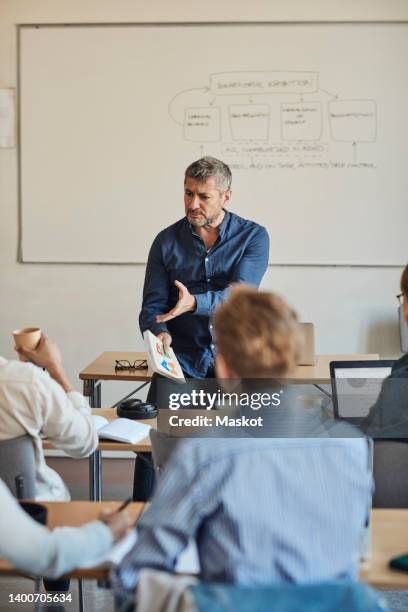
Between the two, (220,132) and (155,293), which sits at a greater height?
(220,132)

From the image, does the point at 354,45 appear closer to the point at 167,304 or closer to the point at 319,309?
the point at 319,309

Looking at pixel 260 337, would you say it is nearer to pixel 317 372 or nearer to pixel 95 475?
pixel 95 475

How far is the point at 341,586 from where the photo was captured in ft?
4.14

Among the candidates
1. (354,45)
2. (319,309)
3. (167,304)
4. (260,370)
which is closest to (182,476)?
(260,370)

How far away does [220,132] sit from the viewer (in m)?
4.68

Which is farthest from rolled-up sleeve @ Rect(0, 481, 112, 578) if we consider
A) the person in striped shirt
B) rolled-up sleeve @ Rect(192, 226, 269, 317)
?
rolled-up sleeve @ Rect(192, 226, 269, 317)

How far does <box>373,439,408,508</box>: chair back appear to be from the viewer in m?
2.30

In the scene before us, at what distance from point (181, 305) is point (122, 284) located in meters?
1.61

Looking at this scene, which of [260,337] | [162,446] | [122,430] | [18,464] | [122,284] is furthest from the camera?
[122,284]

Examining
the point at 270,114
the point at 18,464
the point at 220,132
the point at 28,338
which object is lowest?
the point at 18,464

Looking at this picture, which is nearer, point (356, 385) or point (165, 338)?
point (356, 385)

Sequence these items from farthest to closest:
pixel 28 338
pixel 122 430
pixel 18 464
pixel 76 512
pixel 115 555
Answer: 1. pixel 122 430
2. pixel 28 338
3. pixel 18 464
4. pixel 76 512
5. pixel 115 555

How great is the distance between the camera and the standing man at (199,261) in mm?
3469

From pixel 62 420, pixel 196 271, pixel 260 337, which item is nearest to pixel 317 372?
pixel 196 271
